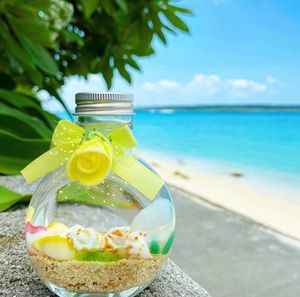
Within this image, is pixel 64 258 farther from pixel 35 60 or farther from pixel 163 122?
pixel 163 122

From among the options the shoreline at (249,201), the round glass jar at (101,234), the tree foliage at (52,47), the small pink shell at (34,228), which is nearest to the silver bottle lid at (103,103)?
the round glass jar at (101,234)

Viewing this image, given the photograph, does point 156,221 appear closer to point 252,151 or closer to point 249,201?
point 249,201

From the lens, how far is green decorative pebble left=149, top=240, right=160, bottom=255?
18.2 inches

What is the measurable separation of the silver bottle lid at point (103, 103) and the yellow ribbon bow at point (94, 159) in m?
0.02

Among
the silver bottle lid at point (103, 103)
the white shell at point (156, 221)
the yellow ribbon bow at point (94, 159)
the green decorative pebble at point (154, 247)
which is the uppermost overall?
the silver bottle lid at point (103, 103)

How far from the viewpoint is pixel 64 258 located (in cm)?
45

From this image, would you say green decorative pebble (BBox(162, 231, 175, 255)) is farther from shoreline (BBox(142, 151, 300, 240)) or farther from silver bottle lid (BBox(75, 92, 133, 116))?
shoreline (BBox(142, 151, 300, 240))

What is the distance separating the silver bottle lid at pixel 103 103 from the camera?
0.45 m

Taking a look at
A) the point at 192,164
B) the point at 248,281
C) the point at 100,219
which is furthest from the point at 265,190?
the point at 100,219

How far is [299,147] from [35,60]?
731cm

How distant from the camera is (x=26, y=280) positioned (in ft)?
1.78

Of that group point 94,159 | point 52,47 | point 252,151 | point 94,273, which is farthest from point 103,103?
point 252,151

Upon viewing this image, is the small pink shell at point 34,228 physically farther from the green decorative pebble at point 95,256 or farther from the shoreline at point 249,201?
the shoreline at point 249,201

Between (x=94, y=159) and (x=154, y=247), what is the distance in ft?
0.35
